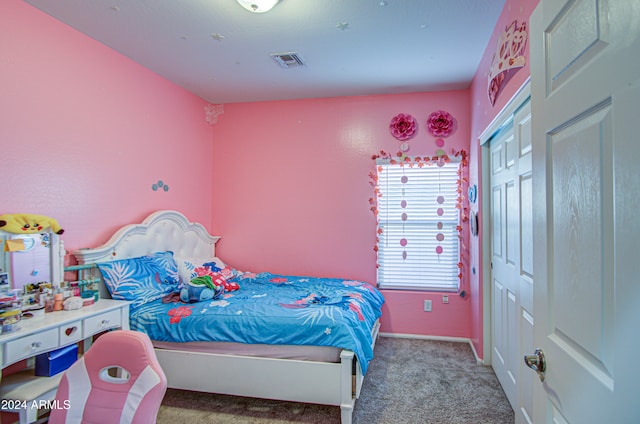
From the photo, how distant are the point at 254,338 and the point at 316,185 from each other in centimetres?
206

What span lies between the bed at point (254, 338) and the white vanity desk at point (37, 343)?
0.42 meters

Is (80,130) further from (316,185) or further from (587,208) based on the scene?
(587,208)

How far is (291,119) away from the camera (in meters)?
4.04

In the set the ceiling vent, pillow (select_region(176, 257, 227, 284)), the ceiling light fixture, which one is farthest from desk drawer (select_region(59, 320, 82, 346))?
the ceiling vent

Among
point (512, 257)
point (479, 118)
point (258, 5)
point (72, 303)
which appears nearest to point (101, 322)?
point (72, 303)

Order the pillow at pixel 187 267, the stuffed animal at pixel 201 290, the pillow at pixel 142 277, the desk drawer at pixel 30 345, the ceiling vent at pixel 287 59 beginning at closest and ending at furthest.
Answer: the desk drawer at pixel 30 345
the pillow at pixel 142 277
the stuffed animal at pixel 201 290
the ceiling vent at pixel 287 59
the pillow at pixel 187 267

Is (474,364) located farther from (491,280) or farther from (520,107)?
(520,107)

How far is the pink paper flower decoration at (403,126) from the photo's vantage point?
3717 millimetres

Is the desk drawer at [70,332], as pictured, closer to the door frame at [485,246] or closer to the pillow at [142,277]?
the pillow at [142,277]

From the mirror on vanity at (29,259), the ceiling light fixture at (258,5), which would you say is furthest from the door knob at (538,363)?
the mirror on vanity at (29,259)

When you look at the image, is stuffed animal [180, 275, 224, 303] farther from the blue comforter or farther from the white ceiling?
the white ceiling

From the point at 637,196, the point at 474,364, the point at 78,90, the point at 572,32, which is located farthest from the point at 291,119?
the point at 637,196

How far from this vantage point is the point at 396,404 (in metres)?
2.44

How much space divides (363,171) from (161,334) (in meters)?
2.53
